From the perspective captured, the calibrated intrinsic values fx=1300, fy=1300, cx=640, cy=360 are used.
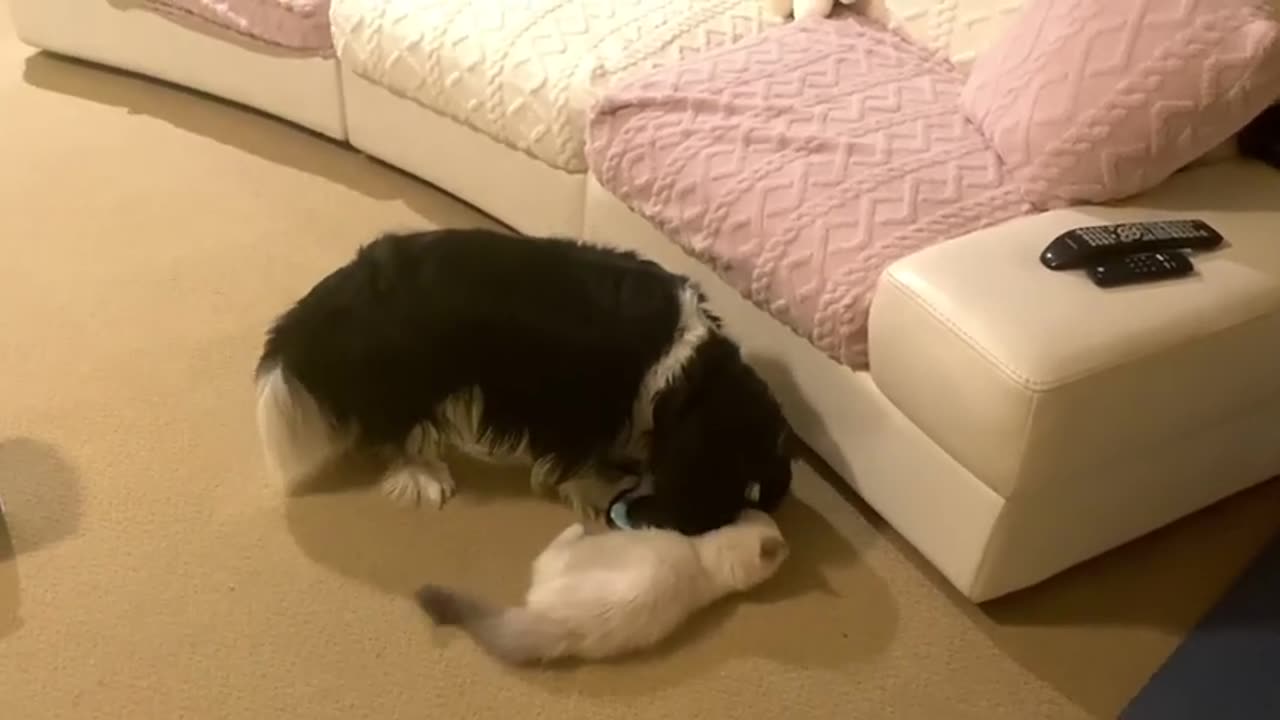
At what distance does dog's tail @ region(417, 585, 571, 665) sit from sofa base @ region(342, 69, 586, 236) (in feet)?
2.67

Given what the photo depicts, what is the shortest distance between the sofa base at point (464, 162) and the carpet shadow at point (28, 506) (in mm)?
885

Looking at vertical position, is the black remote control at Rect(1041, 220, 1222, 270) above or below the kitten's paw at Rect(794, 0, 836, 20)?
below

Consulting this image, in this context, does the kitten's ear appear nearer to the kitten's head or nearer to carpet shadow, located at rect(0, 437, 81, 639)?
the kitten's head

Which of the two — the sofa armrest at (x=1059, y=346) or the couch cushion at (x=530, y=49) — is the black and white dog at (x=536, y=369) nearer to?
the sofa armrest at (x=1059, y=346)

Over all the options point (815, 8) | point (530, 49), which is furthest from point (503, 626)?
point (815, 8)

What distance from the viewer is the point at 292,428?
1835mm

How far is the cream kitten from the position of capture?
5.43ft

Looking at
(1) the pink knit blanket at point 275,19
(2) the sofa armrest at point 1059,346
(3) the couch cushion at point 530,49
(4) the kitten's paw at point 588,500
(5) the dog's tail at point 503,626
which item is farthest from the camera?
(1) the pink knit blanket at point 275,19

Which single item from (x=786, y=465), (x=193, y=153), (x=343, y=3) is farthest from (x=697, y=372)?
(x=193, y=153)

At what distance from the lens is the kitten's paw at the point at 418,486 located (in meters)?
1.91

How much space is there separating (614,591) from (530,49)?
3.36 ft

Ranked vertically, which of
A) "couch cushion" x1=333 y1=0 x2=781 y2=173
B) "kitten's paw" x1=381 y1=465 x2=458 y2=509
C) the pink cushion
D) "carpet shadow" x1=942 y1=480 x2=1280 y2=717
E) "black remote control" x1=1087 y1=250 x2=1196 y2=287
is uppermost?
the pink cushion

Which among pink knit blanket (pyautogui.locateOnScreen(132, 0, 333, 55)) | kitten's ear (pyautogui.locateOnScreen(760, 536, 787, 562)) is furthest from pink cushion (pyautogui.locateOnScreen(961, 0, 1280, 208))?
pink knit blanket (pyautogui.locateOnScreen(132, 0, 333, 55))

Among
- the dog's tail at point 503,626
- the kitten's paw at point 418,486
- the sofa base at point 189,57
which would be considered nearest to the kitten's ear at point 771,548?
the dog's tail at point 503,626
